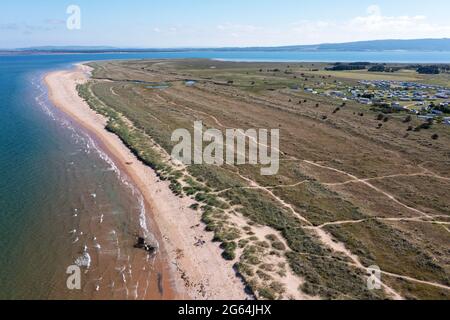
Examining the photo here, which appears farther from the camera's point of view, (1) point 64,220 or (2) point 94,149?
(2) point 94,149

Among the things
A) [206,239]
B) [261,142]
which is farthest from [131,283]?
[261,142]

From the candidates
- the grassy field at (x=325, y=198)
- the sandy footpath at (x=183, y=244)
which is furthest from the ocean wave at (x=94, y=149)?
the grassy field at (x=325, y=198)

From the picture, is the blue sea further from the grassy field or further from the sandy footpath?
the grassy field

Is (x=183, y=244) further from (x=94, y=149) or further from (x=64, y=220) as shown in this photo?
(x=94, y=149)

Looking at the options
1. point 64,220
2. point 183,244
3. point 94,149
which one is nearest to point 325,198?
point 183,244

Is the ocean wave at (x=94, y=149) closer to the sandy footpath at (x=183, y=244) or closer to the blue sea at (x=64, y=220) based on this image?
the blue sea at (x=64, y=220)

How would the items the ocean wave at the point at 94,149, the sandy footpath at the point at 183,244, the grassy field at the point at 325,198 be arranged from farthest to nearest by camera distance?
1. the ocean wave at the point at 94,149
2. the grassy field at the point at 325,198
3. the sandy footpath at the point at 183,244

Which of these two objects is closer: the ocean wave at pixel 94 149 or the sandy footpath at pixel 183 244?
the sandy footpath at pixel 183 244
